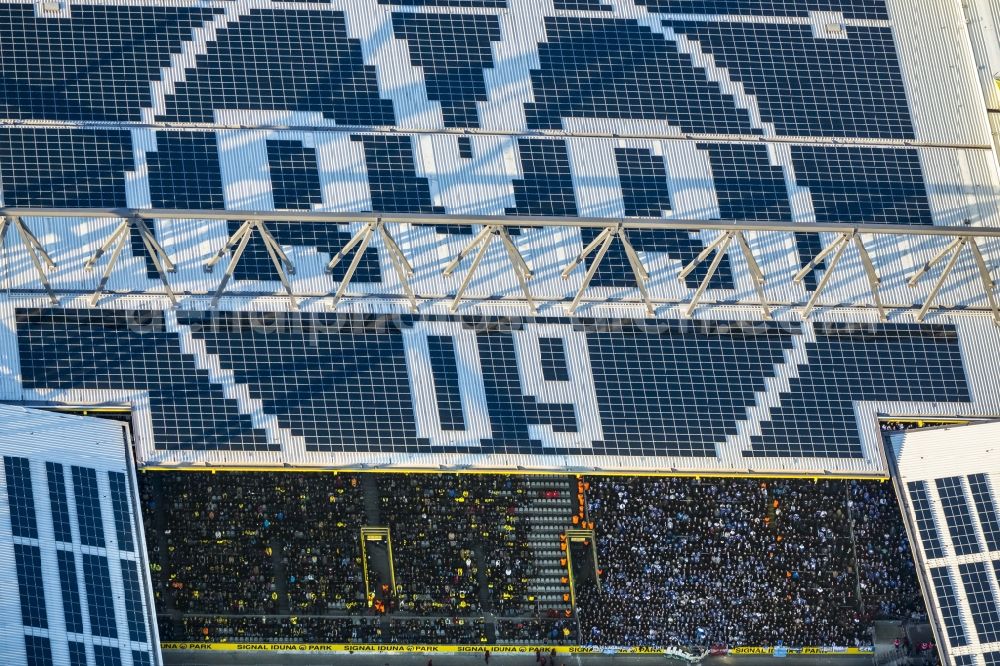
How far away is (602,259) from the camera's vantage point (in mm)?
136000

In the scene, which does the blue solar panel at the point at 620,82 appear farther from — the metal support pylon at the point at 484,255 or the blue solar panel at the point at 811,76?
the metal support pylon at the point at 484,255

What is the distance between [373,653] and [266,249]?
29237mm

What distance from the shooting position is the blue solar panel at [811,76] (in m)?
142

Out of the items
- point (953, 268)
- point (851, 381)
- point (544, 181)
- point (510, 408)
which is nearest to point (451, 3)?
point (544, 181)

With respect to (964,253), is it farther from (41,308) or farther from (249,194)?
(41,308)

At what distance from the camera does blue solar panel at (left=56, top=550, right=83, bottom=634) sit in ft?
405

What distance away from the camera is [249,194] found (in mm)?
133875

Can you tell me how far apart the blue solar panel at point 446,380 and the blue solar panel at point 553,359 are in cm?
600

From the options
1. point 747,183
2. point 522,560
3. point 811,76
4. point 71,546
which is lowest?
point 522,560

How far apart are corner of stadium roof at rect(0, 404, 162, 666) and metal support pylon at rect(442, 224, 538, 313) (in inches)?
952

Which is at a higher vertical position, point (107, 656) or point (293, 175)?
point (293, 175)

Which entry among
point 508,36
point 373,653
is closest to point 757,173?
point 508,36

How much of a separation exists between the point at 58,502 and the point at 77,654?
10121 mm

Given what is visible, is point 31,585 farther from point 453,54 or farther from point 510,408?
point 453,54
